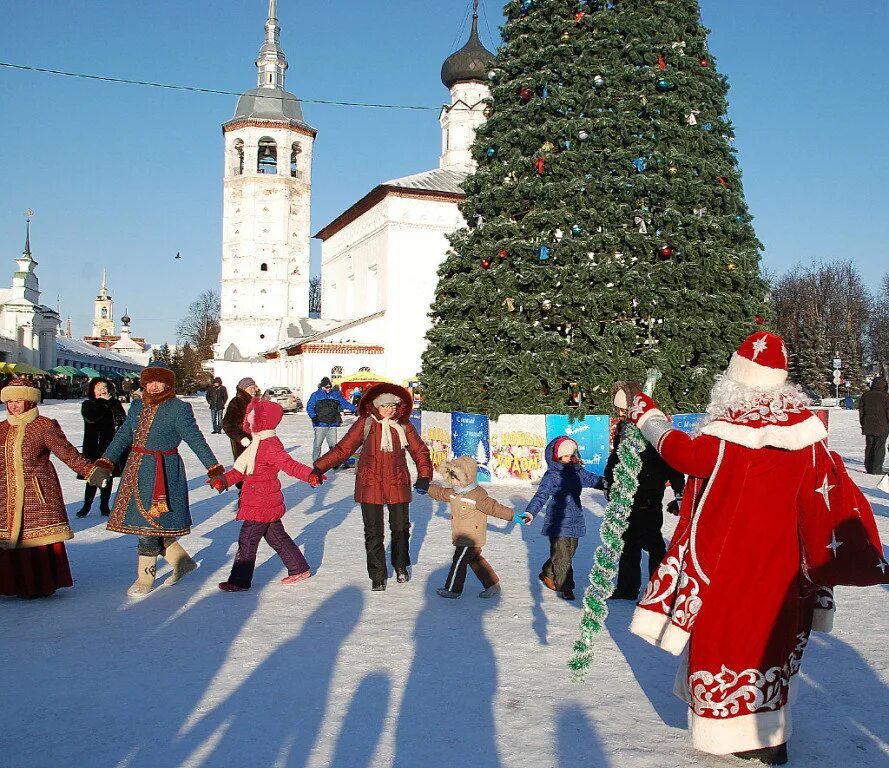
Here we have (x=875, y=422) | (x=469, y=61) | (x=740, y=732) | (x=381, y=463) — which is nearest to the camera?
(x=740, y=732)

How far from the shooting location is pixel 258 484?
6504 millimetres

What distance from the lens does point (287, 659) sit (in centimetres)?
487

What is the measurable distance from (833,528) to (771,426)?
1.64 feet

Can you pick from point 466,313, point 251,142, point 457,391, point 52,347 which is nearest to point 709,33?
point 466,313

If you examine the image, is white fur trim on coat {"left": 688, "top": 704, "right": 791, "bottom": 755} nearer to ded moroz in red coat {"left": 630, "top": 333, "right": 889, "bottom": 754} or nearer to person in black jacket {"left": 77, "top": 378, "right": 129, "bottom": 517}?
ded moroz in red coat {"left": 630, "top": 333, "right": 889, "bottom": 754}

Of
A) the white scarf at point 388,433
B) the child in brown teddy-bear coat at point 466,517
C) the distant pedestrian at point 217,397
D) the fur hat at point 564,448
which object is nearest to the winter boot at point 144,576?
the white scarf at point 388,433

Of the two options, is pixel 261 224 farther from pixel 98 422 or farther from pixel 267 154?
pixel 98 422

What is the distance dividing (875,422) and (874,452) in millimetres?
568

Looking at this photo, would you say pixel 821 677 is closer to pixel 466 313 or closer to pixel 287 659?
pixel 287 659

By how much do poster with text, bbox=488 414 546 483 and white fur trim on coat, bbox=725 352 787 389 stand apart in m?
8.94

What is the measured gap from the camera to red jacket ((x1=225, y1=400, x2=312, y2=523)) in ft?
21.2

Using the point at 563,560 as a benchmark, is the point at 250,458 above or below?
above

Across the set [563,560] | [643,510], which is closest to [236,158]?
[563,560]

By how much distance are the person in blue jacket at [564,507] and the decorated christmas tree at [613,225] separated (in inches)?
248
